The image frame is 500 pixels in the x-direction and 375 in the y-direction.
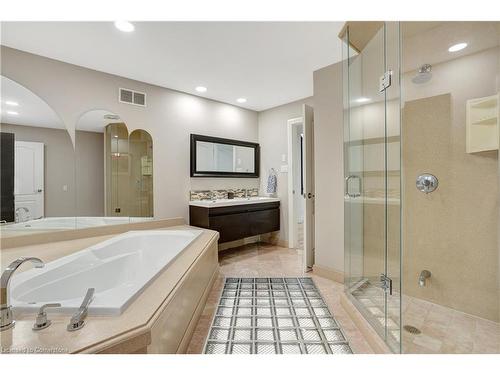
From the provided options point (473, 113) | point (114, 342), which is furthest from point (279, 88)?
point (114, 342)

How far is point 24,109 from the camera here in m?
2.00

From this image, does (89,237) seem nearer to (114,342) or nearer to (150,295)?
(150,295)

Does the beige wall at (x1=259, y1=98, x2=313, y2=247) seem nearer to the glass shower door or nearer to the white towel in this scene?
the white towel

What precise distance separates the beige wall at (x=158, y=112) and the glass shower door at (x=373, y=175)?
6.22 feet

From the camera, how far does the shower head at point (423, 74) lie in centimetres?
180

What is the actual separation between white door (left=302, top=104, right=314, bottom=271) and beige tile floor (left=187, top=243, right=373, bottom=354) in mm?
245

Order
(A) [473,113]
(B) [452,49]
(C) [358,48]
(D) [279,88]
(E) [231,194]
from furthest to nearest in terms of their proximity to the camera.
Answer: (E) [231,194] → (D) [279,88] → (C) [358,48] → (B) [452,49] → (A) [473,113]

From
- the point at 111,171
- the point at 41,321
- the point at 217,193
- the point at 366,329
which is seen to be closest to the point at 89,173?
the point at 111,171

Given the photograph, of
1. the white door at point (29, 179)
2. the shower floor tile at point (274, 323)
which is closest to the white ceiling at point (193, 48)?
the white door at point (29, 179)

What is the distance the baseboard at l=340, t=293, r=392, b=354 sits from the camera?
4.24 ft

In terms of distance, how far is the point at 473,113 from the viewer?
1.58m

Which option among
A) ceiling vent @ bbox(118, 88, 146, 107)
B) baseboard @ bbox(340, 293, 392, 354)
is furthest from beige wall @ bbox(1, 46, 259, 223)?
baseboard @ bbox(340, 293, 392, 354)

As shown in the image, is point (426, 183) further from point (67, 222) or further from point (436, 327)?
point (67, 222)
